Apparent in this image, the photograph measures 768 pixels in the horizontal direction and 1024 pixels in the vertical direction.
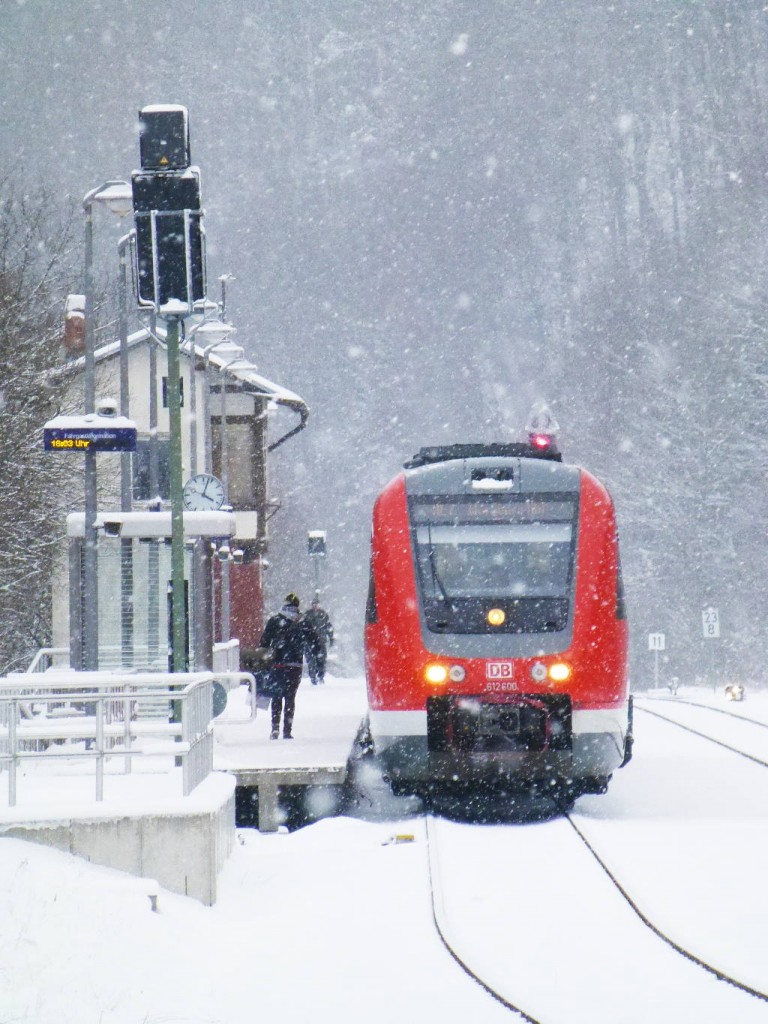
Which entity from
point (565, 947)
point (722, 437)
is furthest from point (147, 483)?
point (565, 947)

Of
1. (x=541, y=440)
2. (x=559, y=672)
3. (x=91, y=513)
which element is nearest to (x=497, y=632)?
(x=559, y=672)

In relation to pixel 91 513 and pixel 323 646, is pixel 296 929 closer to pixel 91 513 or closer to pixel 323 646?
pixel 91 513

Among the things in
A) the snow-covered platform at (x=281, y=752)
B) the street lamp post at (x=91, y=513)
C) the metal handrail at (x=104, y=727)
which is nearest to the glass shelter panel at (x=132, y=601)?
the street lamp post at (x=91, y=513)

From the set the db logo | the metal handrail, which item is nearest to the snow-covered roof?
the db logo

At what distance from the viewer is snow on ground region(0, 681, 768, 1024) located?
7328 mm

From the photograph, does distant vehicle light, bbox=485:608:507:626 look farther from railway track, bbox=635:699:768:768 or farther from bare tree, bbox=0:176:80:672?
bare tree, bbox=0:176:80:672

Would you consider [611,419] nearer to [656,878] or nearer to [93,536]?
[93,536]

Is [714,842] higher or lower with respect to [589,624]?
lower

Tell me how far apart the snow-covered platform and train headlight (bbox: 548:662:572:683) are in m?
2.45

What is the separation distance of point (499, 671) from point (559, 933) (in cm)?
404

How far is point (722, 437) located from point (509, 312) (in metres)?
105

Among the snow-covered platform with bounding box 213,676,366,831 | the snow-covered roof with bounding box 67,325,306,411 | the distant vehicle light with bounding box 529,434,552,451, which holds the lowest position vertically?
the snow-covered platform with bounding box 213,676,366,831

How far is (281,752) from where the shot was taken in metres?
16.1

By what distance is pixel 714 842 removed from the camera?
11891mm
